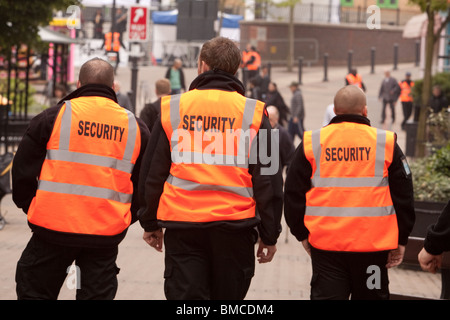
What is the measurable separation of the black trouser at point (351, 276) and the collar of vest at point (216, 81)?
3.57ft

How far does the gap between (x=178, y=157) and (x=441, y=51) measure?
24955 mm

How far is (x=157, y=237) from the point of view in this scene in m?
5.11

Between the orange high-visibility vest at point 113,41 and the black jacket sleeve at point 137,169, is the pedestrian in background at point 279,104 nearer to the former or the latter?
the black jacket sleeve at point 137,169

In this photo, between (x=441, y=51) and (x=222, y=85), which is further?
(x=441, y=51)

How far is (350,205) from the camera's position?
5.20m

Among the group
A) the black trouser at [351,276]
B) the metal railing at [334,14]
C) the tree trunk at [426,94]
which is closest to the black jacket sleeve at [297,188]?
the black trouser at [351,276]

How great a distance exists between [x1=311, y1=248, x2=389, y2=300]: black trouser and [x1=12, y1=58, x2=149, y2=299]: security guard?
114 centimetres

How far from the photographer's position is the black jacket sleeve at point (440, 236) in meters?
5.02

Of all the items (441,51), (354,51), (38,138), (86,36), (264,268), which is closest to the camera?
(38,138)

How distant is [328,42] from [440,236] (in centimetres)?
4197

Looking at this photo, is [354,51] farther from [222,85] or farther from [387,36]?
[222,85]

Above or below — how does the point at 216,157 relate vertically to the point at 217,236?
above

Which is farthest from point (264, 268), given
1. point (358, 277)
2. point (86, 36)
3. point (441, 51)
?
point (86, 36)

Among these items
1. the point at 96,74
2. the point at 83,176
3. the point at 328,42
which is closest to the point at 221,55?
the point at 96,74
